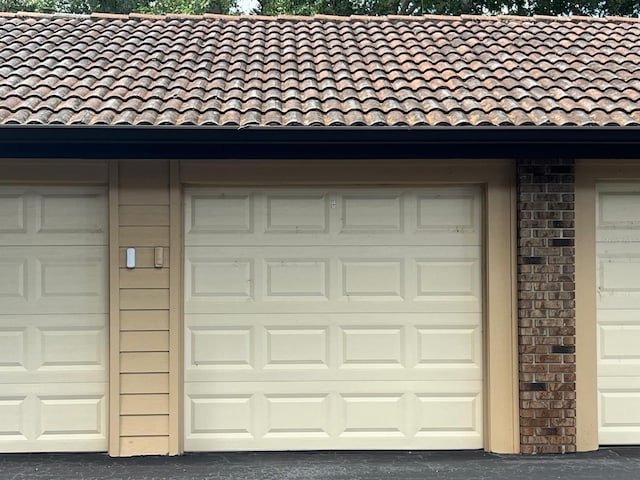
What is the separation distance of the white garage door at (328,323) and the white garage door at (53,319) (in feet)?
2.56

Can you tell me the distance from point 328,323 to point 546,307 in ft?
6.05

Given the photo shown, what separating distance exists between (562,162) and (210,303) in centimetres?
323

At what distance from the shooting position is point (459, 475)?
17.1 feet

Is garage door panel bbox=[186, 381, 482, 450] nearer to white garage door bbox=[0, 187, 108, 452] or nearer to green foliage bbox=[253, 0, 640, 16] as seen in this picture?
white garage door bbox=[0, 187, 108, 452]

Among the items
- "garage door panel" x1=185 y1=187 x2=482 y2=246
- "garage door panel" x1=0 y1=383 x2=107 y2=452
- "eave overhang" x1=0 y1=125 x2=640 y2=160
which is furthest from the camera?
"garage door panel" x1=185 y1=187 x2=482 y2=246

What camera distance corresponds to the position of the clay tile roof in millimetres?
Result: 5359

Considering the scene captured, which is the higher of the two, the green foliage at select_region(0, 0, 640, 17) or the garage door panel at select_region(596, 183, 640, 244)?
the green foliage at select_region(0, 0, 640, 17)

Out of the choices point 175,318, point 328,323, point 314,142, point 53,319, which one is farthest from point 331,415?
point 53,319

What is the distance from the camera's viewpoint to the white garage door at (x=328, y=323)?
19.1 ft

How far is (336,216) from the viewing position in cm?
589

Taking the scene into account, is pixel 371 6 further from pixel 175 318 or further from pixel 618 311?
pixel 175 318

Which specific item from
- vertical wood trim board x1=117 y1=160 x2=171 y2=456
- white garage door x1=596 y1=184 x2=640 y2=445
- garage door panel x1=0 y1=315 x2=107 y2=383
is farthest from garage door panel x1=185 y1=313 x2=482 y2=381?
white garage door x1=596 y1=184 x2=640 y2=445

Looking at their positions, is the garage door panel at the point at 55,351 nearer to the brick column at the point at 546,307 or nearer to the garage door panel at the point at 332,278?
the garage door panel at the point at 332,278

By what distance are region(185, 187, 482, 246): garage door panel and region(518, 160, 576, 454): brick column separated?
0.47 m
